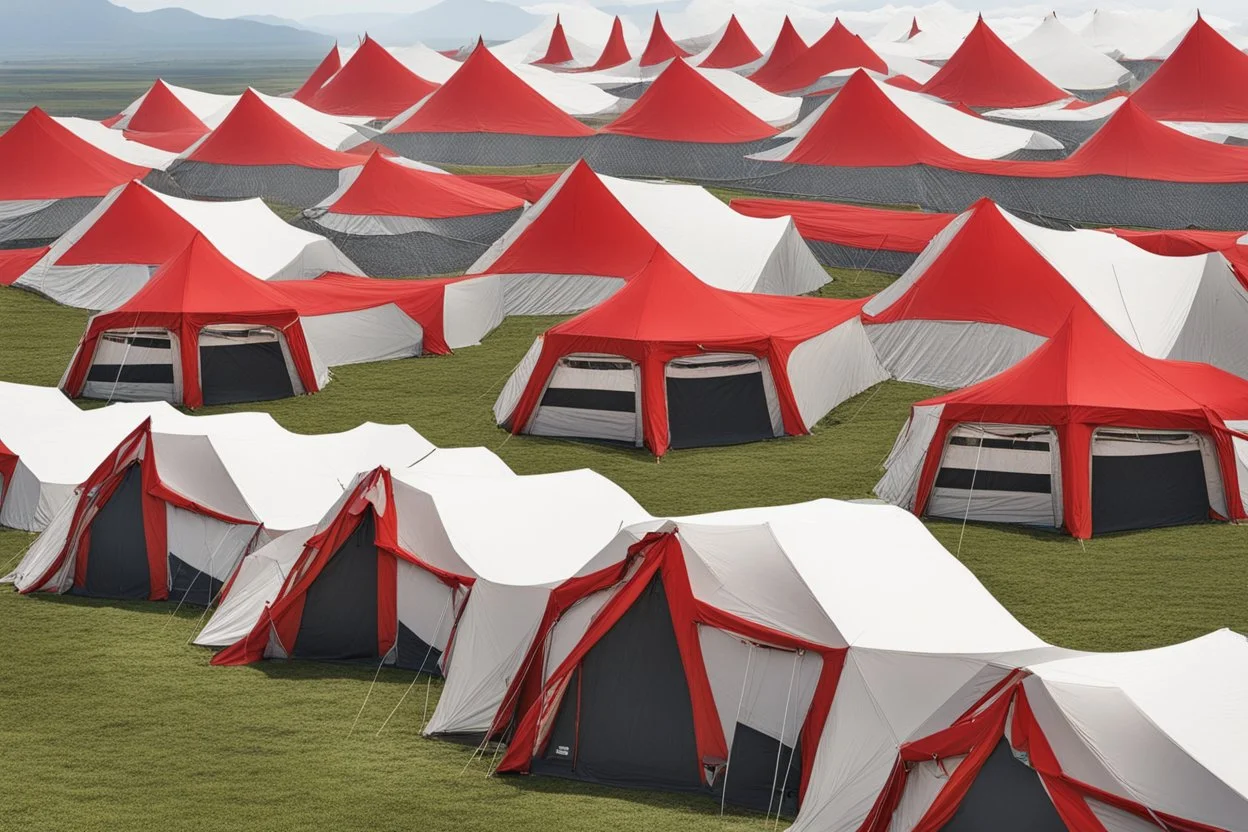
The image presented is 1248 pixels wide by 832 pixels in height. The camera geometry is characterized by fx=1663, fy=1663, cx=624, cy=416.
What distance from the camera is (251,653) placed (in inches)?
567

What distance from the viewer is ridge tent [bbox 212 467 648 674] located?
1409 centimetres

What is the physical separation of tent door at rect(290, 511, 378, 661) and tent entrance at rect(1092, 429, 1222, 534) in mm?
7812

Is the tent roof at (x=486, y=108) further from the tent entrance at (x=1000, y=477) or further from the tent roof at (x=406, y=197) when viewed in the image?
the tent entrance at (x=1000, y=477)

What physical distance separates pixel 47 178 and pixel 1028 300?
76.9 ft

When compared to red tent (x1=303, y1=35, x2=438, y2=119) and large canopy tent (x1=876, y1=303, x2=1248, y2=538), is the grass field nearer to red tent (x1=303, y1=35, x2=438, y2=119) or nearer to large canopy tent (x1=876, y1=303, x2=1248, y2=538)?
large canopy tent (x1=876, y1=303, x2=1248, y2=538)

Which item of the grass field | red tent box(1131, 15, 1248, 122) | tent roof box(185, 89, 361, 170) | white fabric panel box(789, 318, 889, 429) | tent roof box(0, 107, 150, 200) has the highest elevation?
red tent box(1131, 15, 1248, 122)

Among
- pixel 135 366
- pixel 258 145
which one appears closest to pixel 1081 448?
pixel 135 366

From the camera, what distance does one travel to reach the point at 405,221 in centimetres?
3419

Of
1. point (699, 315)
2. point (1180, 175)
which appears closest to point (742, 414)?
point (699, 315)

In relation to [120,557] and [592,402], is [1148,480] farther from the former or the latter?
[120,557]

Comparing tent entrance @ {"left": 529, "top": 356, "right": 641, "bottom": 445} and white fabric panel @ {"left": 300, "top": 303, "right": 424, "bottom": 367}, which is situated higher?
white fabric panel @ {"left": 300, "top": 303, "right": 424, "bottom": 367}

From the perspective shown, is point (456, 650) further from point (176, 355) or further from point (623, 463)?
point (176, 355)

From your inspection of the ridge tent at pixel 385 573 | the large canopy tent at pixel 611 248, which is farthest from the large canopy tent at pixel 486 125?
the ridge tent at pixel 385 573

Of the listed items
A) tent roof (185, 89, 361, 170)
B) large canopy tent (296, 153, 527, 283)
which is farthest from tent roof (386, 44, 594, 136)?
large canopy tent (296, 153, 527, 283)
